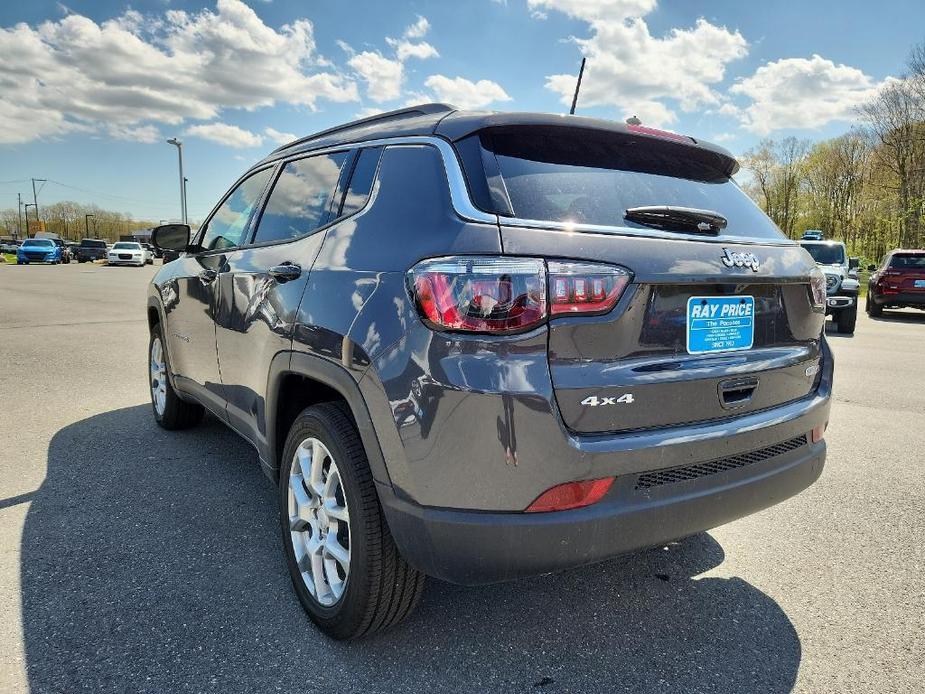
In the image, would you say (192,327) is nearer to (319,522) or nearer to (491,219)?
(319,522)

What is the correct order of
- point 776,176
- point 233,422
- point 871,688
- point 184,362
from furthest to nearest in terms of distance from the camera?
1. point 776,176
2. point 184,362
3. point 233,422
4. point 871,688

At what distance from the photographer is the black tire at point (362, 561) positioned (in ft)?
6.88

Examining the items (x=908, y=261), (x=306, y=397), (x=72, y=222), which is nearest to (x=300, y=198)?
(x=306, y=397)

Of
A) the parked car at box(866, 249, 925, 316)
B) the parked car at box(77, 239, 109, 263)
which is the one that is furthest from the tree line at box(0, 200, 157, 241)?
the parked car at box(866, 249, 925, 316)

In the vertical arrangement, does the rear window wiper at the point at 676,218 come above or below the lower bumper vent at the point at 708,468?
above

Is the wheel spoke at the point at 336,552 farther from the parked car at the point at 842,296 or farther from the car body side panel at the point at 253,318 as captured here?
the parked car at the point at 842,296

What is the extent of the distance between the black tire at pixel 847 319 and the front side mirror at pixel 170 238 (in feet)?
37.9

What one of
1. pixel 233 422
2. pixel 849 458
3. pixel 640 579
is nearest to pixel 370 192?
pixel 233 422

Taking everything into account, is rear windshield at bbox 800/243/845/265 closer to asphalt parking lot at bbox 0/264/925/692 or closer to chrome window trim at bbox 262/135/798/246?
asphalt parking lot at bbox 0/264/925/692

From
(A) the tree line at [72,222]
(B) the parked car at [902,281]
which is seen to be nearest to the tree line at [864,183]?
(B) the parked car at [902,281]

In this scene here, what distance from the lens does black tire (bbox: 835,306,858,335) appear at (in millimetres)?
11938

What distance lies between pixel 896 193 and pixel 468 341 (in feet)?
147

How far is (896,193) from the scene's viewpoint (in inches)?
1497

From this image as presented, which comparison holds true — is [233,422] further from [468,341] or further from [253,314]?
[468,341]
